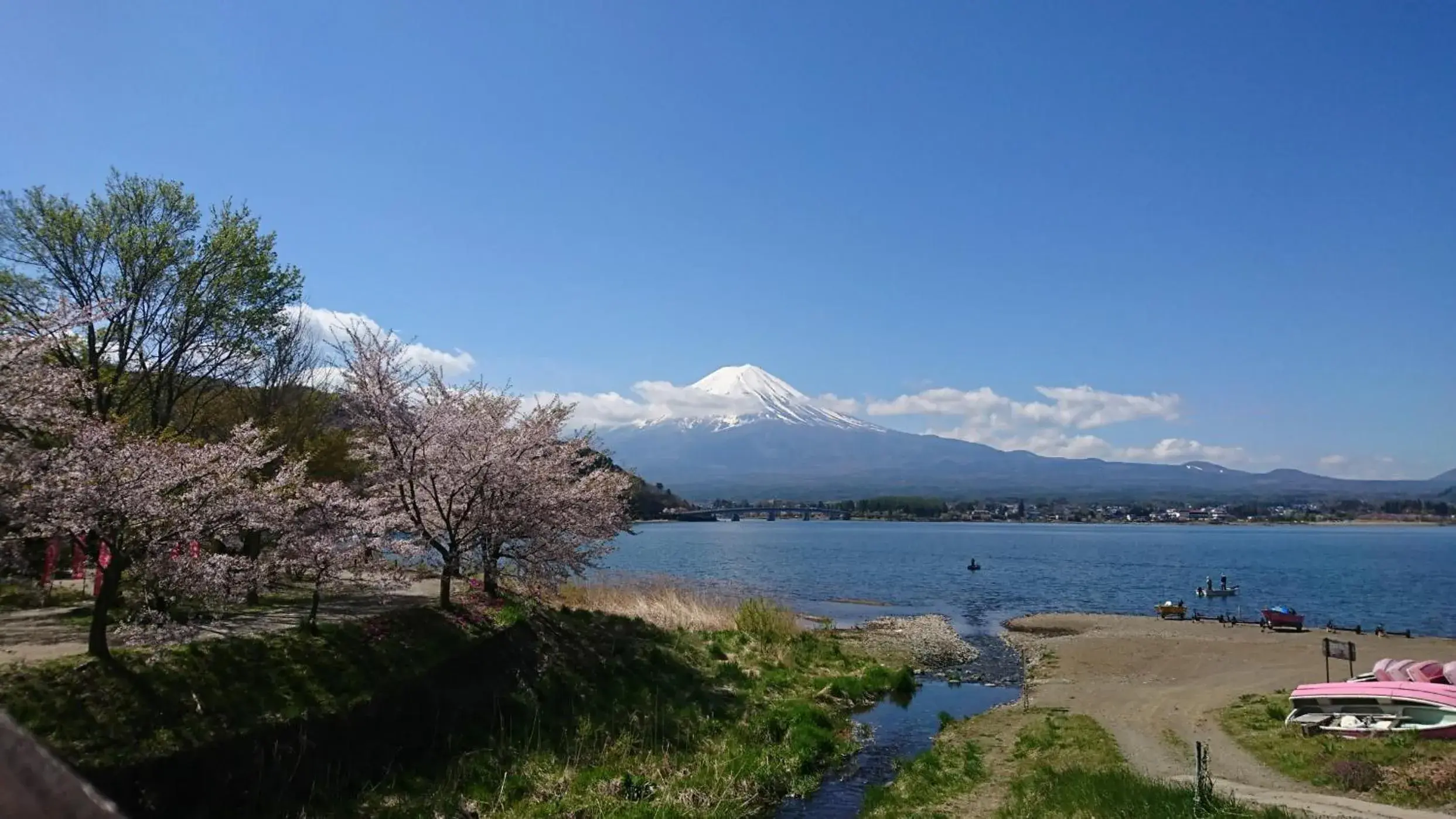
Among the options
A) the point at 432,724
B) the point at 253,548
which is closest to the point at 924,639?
the point at 432,724

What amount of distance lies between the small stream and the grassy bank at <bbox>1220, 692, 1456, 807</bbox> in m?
7.00

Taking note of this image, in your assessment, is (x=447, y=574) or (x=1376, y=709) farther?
(x=447, y=574)

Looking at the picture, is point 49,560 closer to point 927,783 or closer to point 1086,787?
point 927,783

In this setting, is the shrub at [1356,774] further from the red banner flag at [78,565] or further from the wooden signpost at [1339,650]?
the red banner flag at [78,565]

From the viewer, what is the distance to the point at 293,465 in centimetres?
1539

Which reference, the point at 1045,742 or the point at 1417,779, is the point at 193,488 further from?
the point at 1417,779

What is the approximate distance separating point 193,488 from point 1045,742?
1714cm

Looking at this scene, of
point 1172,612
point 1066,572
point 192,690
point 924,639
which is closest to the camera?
point 192,690

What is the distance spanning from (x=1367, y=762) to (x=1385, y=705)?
357 cm

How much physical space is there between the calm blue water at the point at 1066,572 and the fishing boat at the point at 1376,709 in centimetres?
2566

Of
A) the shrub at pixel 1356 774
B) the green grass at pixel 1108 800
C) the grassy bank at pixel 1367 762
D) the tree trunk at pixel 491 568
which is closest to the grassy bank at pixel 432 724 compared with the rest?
the tree trunk at pixel 491 568

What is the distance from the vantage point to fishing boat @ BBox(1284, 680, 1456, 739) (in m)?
16.5

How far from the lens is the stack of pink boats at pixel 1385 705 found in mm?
16578

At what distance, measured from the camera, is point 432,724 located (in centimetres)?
1608
